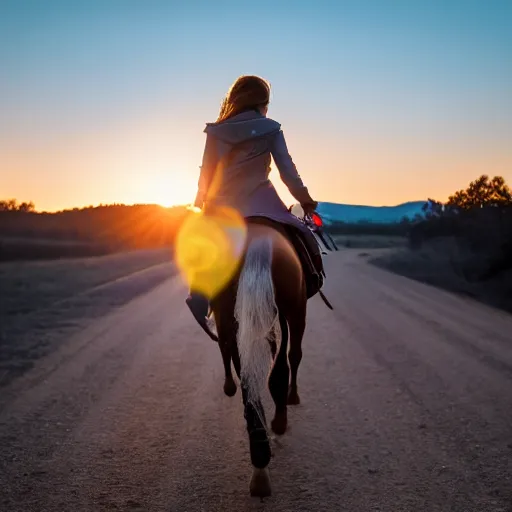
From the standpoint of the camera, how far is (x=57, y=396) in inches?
226

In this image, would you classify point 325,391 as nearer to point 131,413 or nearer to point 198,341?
point 131,413

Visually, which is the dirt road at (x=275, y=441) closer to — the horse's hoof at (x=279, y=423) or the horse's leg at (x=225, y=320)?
the horse's hoof at (x=279, y=423)

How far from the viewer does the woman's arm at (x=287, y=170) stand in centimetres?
408

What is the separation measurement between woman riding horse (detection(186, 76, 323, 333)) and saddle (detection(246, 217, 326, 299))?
18 millimetres

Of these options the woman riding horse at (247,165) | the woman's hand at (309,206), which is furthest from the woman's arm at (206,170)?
the woman's hand at (309,206)

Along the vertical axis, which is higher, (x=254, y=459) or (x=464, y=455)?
(x=254, y=459)

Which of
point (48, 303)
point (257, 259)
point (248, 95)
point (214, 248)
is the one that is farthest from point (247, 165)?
point (48, 303)

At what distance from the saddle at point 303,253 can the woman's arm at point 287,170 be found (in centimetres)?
29

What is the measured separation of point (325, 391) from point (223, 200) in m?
2.56

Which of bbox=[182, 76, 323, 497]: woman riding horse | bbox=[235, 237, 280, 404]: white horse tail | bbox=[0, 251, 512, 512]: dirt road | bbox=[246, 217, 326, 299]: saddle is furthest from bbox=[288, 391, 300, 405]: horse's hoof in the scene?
bbox=[235, 237, 280, 404]: white horse tail

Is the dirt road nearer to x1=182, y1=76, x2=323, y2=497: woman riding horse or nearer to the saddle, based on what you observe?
x1=182, y1=76, x2=323, y2=497: woman riding horse

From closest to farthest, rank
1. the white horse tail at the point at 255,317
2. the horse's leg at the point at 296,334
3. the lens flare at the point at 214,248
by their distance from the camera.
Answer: the white horse tail at the point at 255,317
the lens flare at the point at 214,248
the horse's leg at the point at 296,334

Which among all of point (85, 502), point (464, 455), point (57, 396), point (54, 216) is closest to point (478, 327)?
point (464, 455)

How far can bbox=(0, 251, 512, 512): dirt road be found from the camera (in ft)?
11.7
